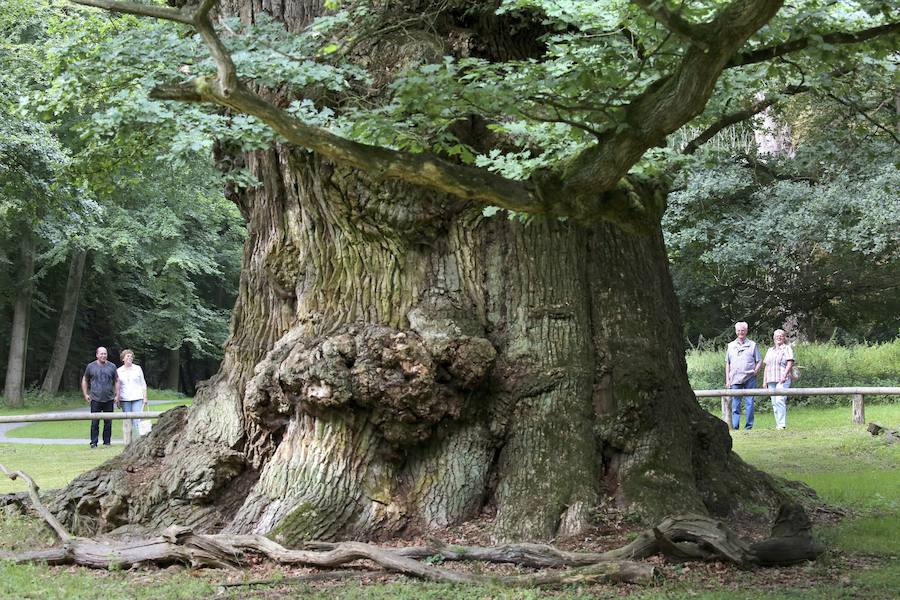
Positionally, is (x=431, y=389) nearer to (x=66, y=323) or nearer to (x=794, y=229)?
(x=794, y=229)

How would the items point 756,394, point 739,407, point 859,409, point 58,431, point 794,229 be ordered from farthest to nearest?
point 58,431
point 794,229
point 739,407
point 859,409
point 756,394

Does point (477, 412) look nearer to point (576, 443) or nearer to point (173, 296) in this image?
point (576, 443)

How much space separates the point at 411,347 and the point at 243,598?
7.63 feet

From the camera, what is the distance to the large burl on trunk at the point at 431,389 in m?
8.13

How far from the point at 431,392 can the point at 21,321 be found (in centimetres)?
3043

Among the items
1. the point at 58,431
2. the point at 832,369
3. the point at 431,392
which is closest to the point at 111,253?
the point at 58,431

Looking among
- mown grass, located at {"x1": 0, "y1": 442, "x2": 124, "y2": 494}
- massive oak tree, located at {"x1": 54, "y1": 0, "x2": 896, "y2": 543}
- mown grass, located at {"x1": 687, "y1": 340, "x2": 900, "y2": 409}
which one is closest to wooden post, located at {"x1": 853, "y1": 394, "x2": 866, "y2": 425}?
Result: mown grass, located at {"x1": 687, "y1": 340, "x2": 900, "y2": 409}

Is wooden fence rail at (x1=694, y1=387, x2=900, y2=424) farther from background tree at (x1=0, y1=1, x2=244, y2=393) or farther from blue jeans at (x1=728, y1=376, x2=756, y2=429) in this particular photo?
background tree at (x1=0, y1=1, x2=244, y2=393)

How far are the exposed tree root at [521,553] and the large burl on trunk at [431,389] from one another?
1.54 ft

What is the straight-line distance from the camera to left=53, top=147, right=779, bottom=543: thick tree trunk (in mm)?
8141

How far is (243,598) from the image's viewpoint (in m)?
6.80

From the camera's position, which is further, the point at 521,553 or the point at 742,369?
the point at 742,369

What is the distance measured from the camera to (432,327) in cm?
841

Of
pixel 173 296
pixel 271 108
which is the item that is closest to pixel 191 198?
pixel 173 296
